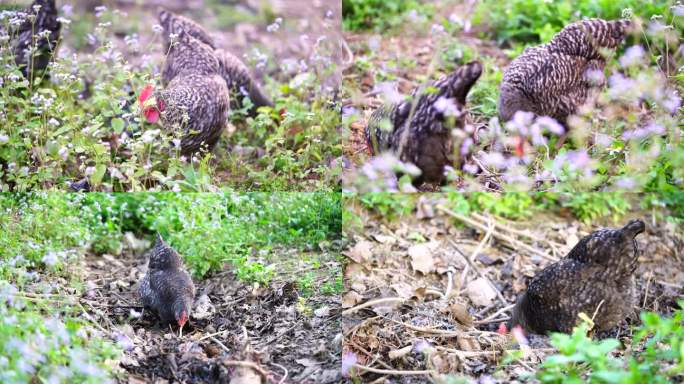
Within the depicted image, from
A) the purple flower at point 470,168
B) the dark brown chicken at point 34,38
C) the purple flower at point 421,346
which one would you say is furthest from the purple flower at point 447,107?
the dark brown chicken at point 34,38

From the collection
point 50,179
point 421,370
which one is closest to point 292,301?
point 421,370

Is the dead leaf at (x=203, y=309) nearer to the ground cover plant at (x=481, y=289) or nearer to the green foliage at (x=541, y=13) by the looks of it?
the ground cover plant at (x=481, y=289)

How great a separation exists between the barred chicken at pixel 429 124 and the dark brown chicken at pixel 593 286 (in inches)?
37.4

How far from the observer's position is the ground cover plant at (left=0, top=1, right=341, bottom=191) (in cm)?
430

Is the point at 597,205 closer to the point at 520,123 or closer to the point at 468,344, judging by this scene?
the point at 520,123

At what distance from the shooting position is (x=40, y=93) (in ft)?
15.4

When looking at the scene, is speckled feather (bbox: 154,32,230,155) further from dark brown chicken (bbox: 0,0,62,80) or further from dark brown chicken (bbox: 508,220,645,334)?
dark brown chicken (bbox: 508,220,645,334)

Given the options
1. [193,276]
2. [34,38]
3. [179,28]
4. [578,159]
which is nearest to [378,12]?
[179,28]

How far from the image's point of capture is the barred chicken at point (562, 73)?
464 cm

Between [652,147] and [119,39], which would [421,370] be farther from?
[119,39]

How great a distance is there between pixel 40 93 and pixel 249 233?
1753 mm

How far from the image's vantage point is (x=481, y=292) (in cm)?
474

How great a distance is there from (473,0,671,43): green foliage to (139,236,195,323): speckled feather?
3.33m

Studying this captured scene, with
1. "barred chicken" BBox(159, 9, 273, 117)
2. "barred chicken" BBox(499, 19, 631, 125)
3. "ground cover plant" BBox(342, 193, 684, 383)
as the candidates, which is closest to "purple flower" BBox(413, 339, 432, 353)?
"ground cover plant" BBox(342, 193, 684, 383)
